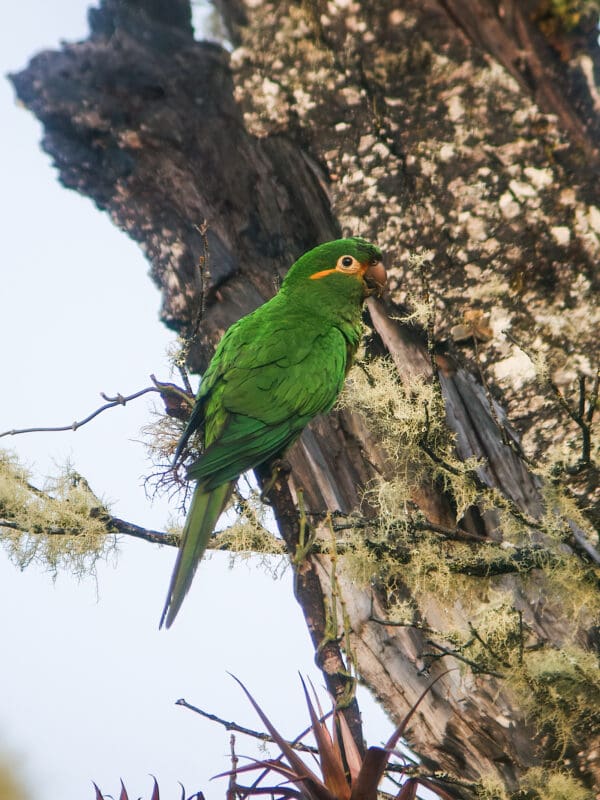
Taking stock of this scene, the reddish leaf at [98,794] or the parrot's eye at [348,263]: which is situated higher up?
the parrot's eye at [348,263]

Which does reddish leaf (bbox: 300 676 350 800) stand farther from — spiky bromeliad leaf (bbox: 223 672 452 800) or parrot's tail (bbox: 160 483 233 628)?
parrot's tail (bbox: 160 483 233 628)

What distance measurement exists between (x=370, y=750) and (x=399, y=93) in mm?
2330

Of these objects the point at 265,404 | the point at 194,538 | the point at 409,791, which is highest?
the point at 265,404

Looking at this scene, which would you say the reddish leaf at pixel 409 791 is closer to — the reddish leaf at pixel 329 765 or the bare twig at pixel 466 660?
the reddish leaf at pixel 329 765

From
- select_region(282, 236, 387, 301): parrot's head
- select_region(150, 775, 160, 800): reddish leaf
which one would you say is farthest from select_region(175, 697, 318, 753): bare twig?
select_region(282, 236, 387, 301): parrot's head

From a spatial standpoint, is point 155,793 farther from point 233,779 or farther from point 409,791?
point 409,791

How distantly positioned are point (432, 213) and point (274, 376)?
3.02 ft

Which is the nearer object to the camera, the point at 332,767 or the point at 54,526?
the point at 332,767

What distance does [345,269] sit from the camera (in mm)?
2699

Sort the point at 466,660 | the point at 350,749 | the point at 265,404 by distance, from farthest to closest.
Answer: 1. the point at 265,404
2. the point at 466,660
3. the point at 350,749

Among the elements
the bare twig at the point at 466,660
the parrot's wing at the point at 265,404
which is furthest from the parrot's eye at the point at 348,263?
the bare twig at the point at 466,660

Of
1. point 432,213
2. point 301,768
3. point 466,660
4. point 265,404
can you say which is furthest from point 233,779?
point 432,213

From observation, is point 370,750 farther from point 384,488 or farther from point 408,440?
Result: point 408,440

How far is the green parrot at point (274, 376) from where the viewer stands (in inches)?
80.6
